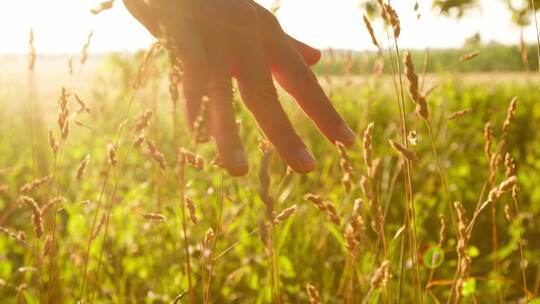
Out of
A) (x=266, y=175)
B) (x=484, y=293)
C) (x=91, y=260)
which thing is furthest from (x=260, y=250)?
(x=266, y=175)

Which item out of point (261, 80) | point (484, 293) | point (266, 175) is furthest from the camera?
point (484, 293)

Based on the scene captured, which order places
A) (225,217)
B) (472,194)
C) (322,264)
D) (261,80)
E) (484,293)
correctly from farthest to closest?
(472,194) → (225,217) → (484,293) → (322,264) → (261,80)

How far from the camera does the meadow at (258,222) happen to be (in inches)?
40.3

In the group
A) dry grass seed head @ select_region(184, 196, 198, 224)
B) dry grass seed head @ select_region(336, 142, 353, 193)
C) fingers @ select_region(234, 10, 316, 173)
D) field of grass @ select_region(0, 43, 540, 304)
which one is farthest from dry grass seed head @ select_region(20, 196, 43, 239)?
dry grass seed head @ select_region(336, 142, 353, 193)

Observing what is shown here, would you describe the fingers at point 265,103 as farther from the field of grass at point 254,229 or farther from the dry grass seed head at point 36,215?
the dry grass seed head at point 36,215

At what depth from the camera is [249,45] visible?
3.32 ft

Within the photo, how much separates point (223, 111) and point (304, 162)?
0.15 m

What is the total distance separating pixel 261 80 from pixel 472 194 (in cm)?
235

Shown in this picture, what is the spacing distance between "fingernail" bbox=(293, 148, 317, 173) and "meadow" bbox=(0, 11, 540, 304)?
0.06 m

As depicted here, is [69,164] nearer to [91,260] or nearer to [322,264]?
[91,260]

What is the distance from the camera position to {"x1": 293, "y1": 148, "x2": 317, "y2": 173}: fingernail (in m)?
0.92

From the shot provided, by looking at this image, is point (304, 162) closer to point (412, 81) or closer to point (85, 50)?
point (412, 81)

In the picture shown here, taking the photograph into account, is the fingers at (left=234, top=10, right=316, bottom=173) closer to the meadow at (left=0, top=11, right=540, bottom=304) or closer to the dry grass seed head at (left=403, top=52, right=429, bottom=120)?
the meadow at (left=0, top=11, right=540, bottom=304)

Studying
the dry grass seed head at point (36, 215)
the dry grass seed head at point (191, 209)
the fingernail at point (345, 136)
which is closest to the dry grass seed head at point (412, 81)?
the fingernail at point (345, 136)
